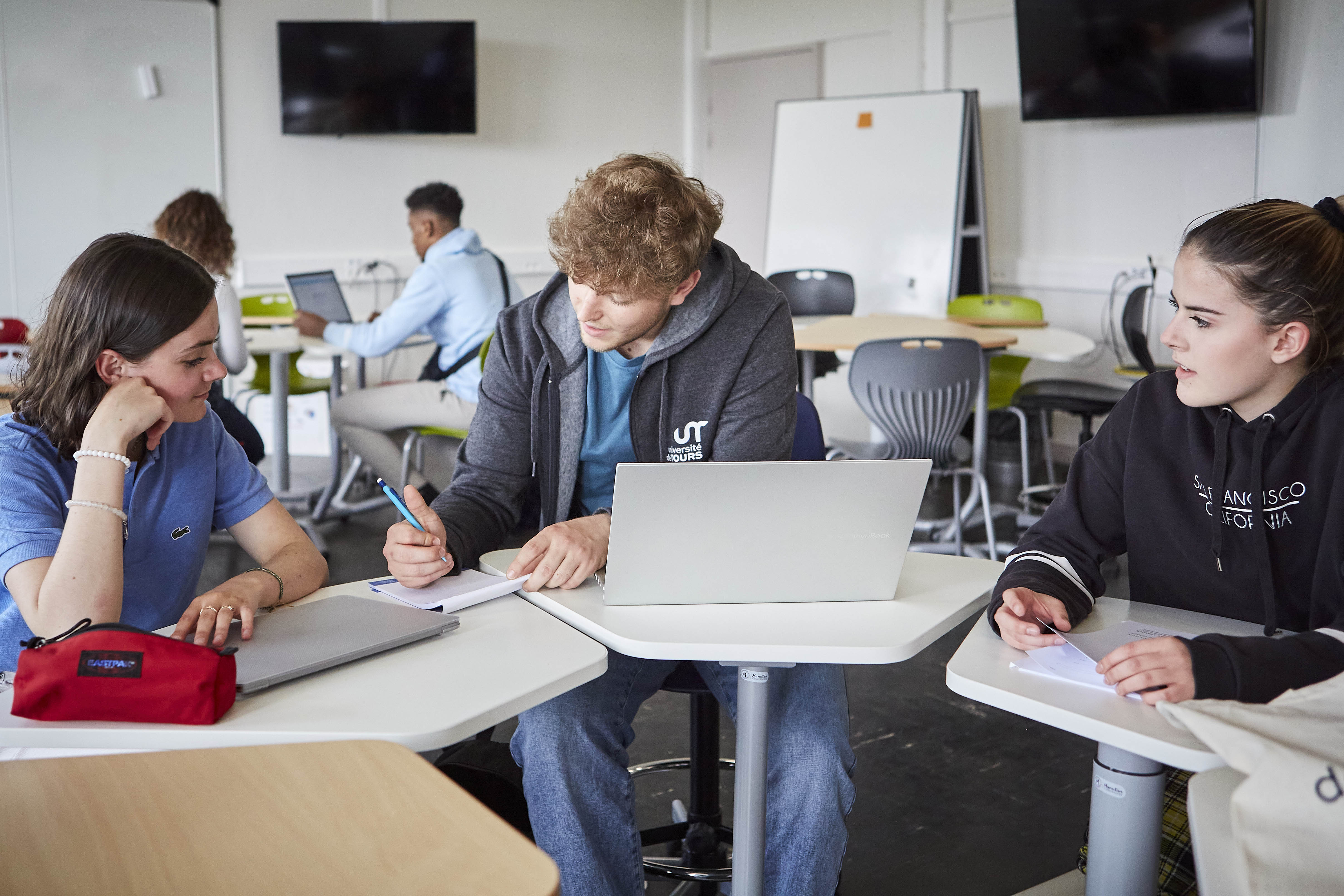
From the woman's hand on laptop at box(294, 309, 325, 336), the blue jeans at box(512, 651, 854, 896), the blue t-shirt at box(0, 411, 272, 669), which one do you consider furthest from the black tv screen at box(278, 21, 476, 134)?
the blue jeans at box(512, 651, 854, 896)

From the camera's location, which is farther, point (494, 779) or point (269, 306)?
point (269, 306)

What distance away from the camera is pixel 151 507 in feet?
4.71

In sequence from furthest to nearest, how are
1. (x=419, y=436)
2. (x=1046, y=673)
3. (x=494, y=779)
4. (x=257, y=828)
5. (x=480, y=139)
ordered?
1. (x=480, y=139)
2. (x=419, y=436)
3. (x=494, y=779)
4. (x=1046, y=673)
5. (x=257, y=828)

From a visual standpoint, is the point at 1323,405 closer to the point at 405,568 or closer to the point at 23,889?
the point at 405,568

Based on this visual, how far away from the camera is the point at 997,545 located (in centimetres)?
392

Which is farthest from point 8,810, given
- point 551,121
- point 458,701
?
point 551,121

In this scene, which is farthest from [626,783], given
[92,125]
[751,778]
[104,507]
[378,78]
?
[378,78]

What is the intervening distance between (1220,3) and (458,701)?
15.8 feet

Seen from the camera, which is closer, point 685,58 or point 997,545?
point 997,545

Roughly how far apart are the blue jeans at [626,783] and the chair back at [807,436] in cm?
41

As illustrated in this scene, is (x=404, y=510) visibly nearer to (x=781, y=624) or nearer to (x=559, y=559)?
(x=559, y=559)

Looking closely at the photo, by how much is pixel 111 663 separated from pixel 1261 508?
4.20ft

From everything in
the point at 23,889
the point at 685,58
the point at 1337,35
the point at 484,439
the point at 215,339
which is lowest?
the point at 23,889

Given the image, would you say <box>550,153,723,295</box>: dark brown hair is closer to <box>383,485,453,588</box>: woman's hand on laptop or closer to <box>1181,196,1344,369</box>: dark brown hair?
<box>383,485,453,588</box>: woman's hand on laptop
